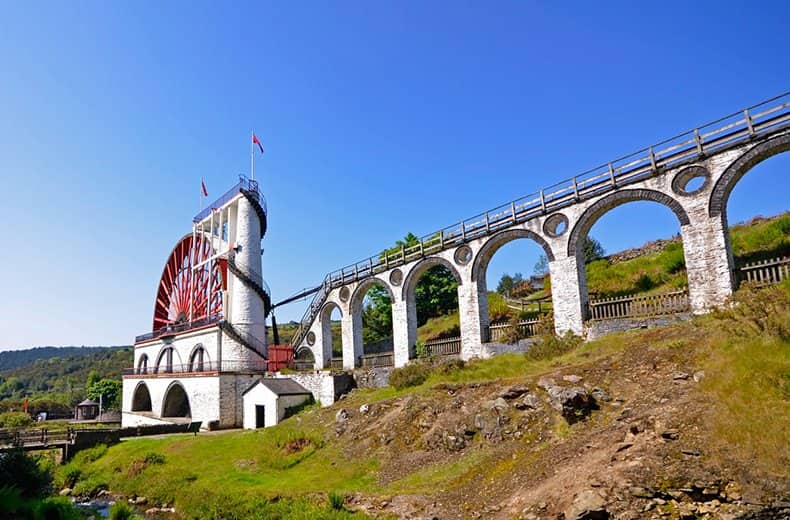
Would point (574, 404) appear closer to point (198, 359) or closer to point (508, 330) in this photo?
point (508, 330)

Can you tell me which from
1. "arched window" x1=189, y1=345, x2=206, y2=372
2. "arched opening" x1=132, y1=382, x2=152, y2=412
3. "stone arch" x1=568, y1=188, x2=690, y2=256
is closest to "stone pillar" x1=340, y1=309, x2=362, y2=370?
"arched window" x1=189, y1=345, x2=206, y2=372

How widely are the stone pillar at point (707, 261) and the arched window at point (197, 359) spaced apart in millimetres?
29132

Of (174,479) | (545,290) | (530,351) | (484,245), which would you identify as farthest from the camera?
(545,290)

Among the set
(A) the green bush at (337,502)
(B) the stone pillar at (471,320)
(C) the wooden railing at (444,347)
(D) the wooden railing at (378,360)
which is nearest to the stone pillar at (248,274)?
(D) the wooden railing at (378,360)

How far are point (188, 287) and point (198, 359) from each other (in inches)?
369

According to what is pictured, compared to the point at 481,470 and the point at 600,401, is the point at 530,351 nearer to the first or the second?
the point at 600,401

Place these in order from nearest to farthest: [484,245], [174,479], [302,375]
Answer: [174,479], [484,245], [302,375]

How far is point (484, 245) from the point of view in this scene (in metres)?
22.9

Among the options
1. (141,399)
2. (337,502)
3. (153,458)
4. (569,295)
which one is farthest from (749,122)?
(141,399)

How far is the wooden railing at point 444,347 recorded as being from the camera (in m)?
24.2

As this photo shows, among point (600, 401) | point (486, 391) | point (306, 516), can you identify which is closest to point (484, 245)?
point (486, 391)

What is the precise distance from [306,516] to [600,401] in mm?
7778

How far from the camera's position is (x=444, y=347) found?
2484cm

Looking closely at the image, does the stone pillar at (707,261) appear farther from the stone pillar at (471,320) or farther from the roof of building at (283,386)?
the roof of building at (283,386)
